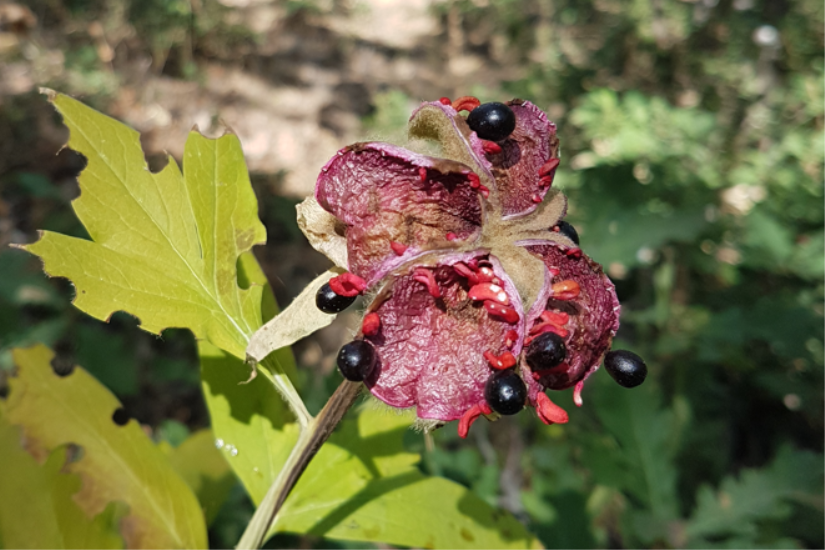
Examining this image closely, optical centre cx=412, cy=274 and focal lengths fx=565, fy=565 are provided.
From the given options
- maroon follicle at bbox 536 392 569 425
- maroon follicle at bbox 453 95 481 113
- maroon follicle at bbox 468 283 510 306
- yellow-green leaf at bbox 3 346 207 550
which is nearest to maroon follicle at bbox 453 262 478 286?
maroon follicle at bbox 468 283 510 306

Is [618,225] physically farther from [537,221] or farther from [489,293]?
[489,293]

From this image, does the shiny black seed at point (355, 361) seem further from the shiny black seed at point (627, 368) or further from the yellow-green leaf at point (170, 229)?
the shiny black seed at point (627, 368)

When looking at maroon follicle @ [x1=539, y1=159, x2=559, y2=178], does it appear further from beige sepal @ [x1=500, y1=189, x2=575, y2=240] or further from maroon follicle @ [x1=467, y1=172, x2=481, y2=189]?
maroon follicle @ [x1=467, y1=172, x2=481, y2=189]

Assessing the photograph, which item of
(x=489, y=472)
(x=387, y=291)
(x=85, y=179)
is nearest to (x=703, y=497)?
(x=489, y=472)

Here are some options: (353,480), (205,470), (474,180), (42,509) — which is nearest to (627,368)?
(474,180)

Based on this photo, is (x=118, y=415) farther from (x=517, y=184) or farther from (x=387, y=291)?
(x=517, y=184)

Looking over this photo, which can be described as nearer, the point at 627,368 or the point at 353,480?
the point at 627,368

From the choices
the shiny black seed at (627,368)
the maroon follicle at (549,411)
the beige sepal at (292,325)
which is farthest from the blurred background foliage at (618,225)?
the shiny black seed at (627,368)
